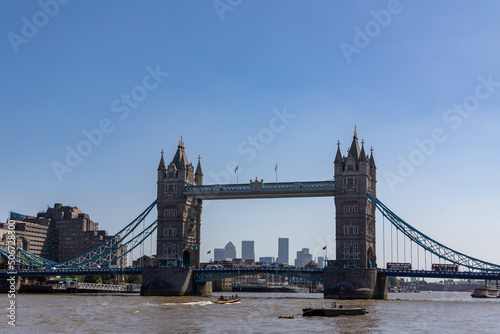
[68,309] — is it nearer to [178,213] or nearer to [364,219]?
[178,213]

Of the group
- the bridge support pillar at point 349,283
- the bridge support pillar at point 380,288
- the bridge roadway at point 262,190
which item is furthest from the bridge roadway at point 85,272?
the bridge support pillar at point 380,288

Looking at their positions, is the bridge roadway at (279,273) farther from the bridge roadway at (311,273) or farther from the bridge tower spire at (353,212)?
the bridge tower spire at (353,212)

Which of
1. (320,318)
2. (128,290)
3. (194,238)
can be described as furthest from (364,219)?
(128,290)

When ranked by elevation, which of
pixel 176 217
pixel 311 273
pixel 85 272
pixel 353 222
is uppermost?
pixel 176 217

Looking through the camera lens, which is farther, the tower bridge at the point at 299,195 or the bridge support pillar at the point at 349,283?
the tower bridge at the point at 299,195

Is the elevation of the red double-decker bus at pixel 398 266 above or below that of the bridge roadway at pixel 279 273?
above

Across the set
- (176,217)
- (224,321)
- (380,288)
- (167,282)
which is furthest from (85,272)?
(224,321)

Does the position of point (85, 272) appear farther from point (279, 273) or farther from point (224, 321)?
point (224, 321)
